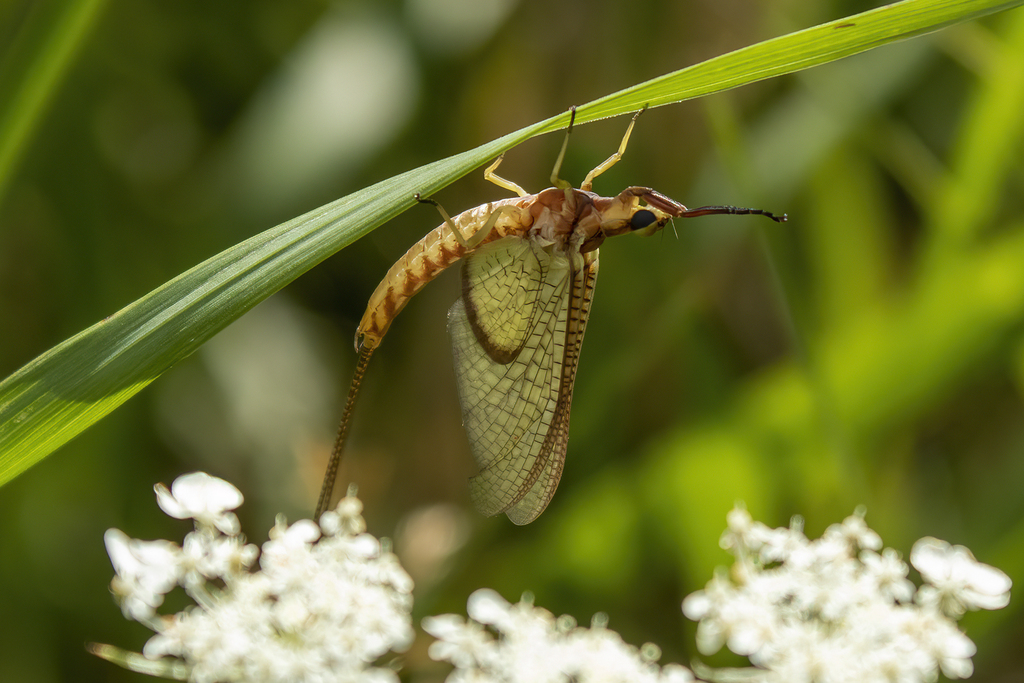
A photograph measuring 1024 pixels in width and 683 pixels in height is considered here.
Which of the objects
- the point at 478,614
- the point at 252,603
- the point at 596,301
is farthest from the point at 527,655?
the point at 596,301

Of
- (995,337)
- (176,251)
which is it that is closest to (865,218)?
(995,337)

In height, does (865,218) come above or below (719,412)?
above

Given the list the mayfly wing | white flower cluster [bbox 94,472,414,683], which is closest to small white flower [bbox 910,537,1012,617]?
the mayfly wing

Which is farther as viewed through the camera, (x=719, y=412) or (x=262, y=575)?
(x=719, y=412)

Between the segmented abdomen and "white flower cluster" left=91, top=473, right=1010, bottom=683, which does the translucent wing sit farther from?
"white flower cluster" left=91, top=473, right=1010, bottom=683

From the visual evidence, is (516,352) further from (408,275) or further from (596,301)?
(596,301)

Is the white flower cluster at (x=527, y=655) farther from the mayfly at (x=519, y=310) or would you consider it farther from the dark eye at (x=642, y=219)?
the dark eye at (x=642, y=219)

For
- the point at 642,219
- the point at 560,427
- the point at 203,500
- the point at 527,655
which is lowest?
the point at 527,655

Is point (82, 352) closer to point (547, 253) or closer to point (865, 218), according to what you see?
point (547, 253)
